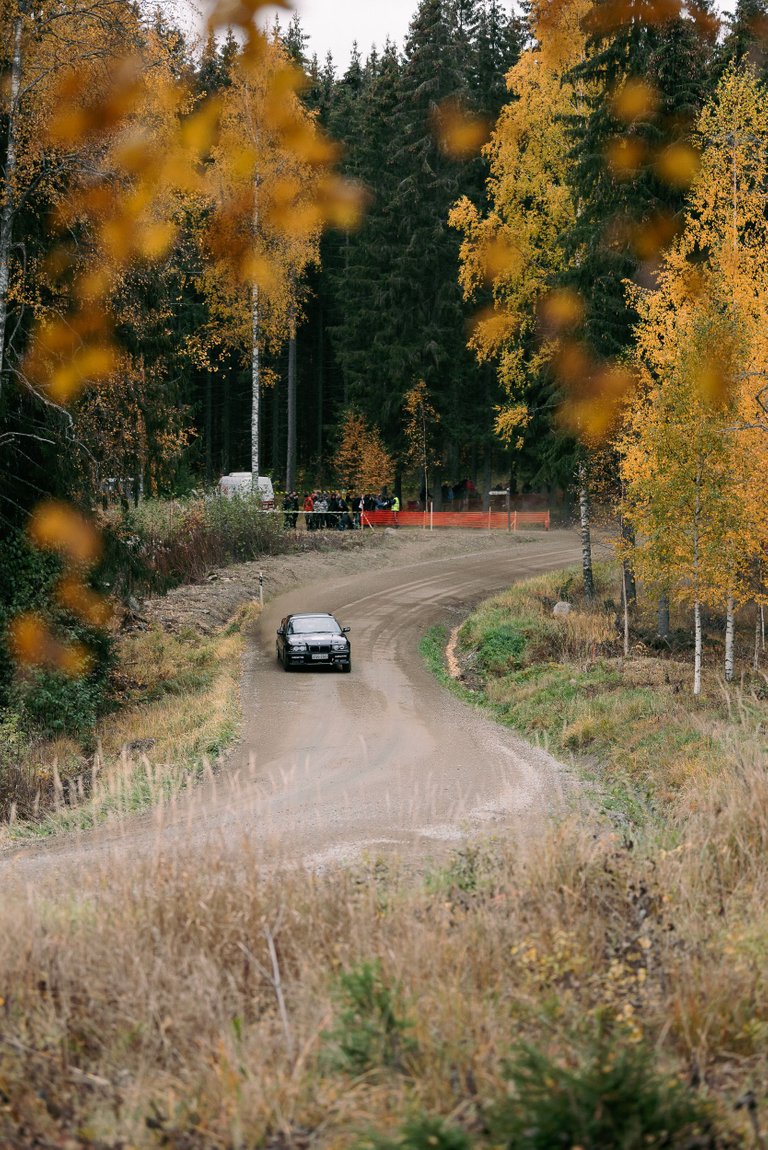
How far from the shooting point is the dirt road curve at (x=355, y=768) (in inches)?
404

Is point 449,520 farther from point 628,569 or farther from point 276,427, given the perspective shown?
point 628,569

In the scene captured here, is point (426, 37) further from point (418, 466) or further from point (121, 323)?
point (121, 323)

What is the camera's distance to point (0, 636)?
60.1ft

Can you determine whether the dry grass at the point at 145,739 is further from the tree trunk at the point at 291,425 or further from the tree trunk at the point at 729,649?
the tree trunk at the point at 291,425

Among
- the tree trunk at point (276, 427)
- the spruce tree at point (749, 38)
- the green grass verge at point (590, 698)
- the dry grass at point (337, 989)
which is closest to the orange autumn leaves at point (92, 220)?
the green grass verge at point (590, 698)

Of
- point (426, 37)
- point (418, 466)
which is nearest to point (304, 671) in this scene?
point (418, 466)

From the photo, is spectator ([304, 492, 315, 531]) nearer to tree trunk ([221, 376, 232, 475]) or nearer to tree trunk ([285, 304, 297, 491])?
tree trunk ([285, 304, 297, 491])

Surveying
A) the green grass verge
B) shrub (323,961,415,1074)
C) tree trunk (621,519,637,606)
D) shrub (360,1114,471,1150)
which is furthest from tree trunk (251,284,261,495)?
shrub (360,1114,471,1150)

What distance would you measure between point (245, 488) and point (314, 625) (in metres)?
17.7

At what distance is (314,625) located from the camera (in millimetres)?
26703

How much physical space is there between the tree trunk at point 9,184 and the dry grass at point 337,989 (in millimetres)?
12267

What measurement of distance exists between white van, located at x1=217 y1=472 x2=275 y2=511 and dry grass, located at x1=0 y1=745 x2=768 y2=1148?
33084 mm

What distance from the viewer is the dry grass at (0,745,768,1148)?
14.7 feet

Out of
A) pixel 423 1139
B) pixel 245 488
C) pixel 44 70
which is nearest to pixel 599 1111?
pixel 423 1139
